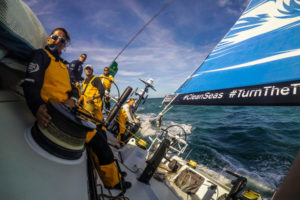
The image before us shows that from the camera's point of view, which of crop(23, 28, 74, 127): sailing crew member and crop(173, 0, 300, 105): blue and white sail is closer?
crop(23, 28, 74, 127): sailing crew member

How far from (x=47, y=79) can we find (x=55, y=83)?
9 centimetres

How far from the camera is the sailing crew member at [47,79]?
1005 millimetres

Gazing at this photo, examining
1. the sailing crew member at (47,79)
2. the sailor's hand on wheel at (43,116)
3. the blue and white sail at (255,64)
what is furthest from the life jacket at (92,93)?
the sailor's hand on wheel at (43,116)

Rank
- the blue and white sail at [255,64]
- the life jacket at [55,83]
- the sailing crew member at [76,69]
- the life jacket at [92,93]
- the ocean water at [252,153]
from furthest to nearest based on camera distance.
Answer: the ocean water at [252,153] < the sailing crew member at [76,69] < the life jacket at [92,93] < the life jacket at [55,83] < the blue and white sail at [255,64]

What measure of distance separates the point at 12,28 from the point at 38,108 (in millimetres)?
594

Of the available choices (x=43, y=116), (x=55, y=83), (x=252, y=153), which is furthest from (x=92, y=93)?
(x=252, y=153)

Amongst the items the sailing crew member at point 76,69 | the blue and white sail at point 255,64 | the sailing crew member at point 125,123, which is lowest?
the sailing crew member at point 125,123

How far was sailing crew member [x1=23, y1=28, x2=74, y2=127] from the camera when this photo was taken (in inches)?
39.6

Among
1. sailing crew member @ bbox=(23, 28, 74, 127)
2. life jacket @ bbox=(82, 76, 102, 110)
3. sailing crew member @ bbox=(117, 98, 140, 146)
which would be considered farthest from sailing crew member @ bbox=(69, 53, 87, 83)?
sailing crew member @ bbox=(23, 28, 74, 127)

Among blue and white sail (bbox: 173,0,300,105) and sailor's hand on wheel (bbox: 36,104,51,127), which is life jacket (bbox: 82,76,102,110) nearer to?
blue and white sail (bbox: 173,0,300,105)

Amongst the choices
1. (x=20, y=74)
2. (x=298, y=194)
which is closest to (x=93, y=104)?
(x=20, y=74)

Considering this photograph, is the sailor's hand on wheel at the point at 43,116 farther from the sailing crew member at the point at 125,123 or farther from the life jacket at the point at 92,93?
the sailing crew member at the point at 125,123

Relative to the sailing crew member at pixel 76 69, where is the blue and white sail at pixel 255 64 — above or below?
above

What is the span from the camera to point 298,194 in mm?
406
